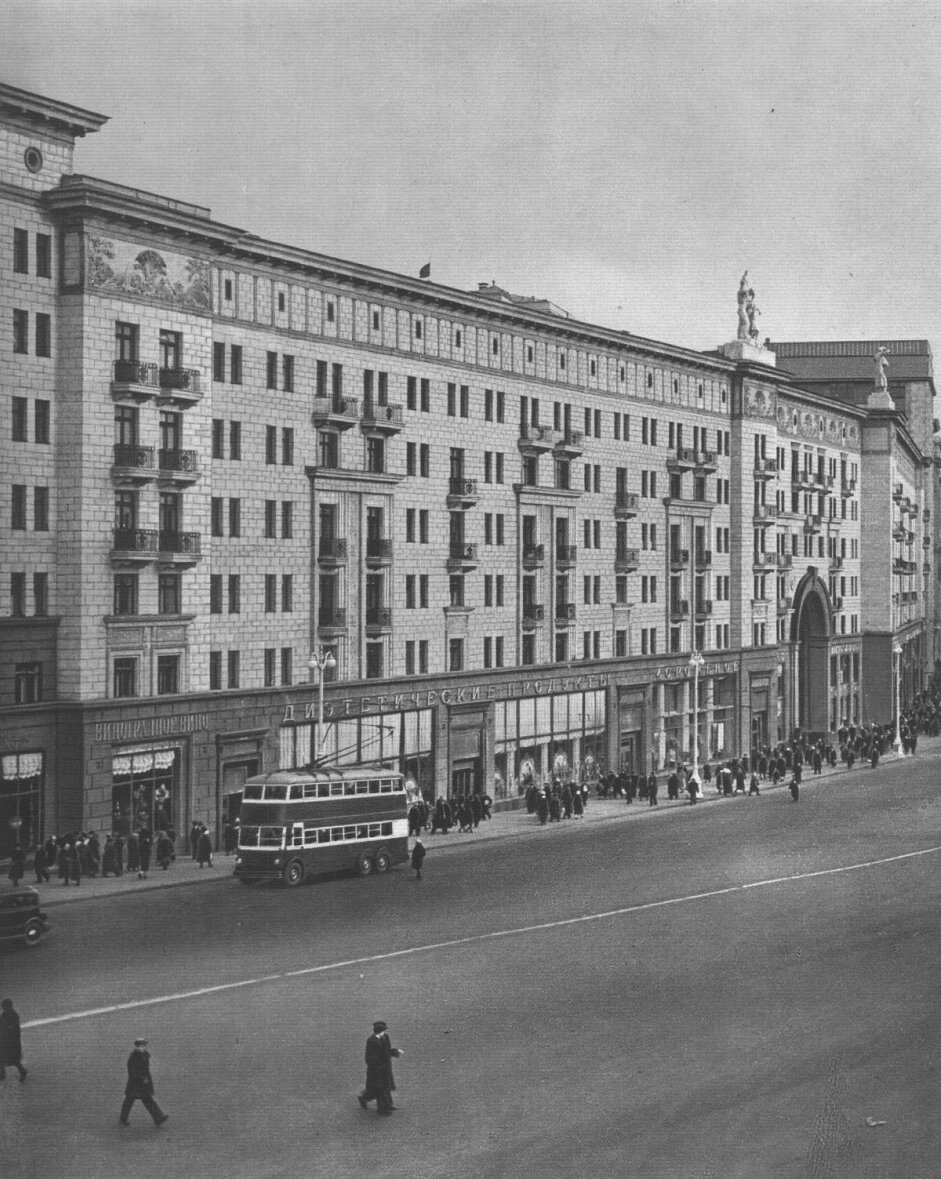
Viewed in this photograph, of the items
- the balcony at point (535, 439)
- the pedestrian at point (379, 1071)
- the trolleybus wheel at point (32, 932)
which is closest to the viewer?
the pedestrian at point (379, 1071)

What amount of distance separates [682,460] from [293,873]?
1574 inches

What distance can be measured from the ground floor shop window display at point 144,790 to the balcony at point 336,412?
40.1 ft

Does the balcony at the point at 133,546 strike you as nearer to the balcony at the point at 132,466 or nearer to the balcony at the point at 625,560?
the balcony at the point at 132,466

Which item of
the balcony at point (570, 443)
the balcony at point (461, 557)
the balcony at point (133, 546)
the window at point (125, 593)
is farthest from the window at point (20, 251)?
the balcony at point (570, 443)

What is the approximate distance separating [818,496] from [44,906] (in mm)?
66276

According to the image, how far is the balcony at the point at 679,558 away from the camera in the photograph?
75.5 m

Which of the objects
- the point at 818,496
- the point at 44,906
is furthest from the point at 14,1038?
the point at 818,496

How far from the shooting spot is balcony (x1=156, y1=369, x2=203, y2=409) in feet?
152

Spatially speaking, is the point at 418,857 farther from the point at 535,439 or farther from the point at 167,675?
the point at 535,439

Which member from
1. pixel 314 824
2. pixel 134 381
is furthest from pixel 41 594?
pixel 314 824

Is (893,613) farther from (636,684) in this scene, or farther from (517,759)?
(517,759)

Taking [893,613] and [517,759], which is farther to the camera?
[893,613]

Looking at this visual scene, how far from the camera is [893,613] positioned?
105 metres

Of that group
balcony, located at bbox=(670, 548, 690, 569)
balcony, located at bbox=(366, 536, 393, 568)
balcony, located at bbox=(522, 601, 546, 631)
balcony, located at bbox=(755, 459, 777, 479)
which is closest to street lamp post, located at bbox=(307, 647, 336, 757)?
balcony, located at bbox=(366, 536, 393, 568)
